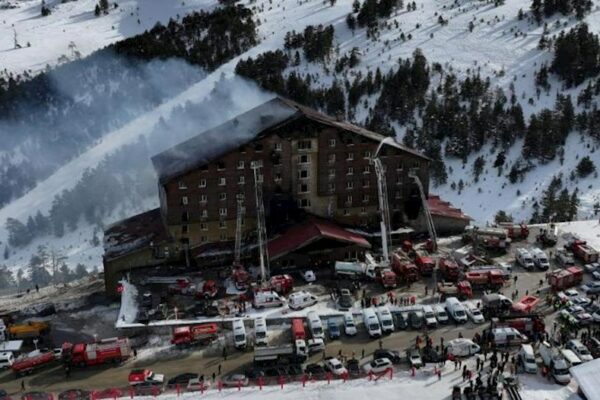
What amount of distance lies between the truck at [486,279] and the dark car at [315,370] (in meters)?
20.1

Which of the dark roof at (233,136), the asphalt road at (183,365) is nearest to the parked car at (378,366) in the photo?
the asphalt road at (183,365)

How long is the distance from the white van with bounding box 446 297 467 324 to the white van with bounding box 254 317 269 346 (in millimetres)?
15677

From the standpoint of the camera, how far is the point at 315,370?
1955 inches

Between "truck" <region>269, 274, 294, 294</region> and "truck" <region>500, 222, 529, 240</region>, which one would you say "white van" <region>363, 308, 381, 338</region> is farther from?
"truck" <region>500, 222, 529, 240</region>

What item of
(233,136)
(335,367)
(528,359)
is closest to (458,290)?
(528,359)

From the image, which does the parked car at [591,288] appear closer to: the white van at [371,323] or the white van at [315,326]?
the white van at [371,323]

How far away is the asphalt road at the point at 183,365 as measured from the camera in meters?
50.4

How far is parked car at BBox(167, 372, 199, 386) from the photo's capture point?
49.3m

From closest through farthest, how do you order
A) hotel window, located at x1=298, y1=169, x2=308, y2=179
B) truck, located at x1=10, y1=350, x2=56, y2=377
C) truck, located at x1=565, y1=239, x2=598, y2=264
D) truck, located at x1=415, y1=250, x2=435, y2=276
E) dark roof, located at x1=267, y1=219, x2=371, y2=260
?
truck, located at x1=10, y1=350, x2=56, y2=377 → truck, located at x1=415, y1=250, x2=435, y2=276 → dark roof, located at x1=267, y1=219, x2=371, y2=260 → truck, located at x1=565, y1=239, x2=598, y2=264 → hotel window, located at x1=298, y1=169, x2=308, y2=179

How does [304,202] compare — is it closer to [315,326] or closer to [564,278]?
[315,326]

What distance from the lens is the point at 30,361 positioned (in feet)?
171

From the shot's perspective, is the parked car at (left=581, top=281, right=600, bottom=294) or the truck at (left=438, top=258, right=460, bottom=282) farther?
the truck at (left=438, top=258, right=460, bottom=282)

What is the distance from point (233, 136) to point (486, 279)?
30.2m

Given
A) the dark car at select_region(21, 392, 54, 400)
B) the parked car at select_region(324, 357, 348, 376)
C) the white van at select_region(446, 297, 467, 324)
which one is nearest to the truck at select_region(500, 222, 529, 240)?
the white van at select_region(446, 297, 467, 324)
